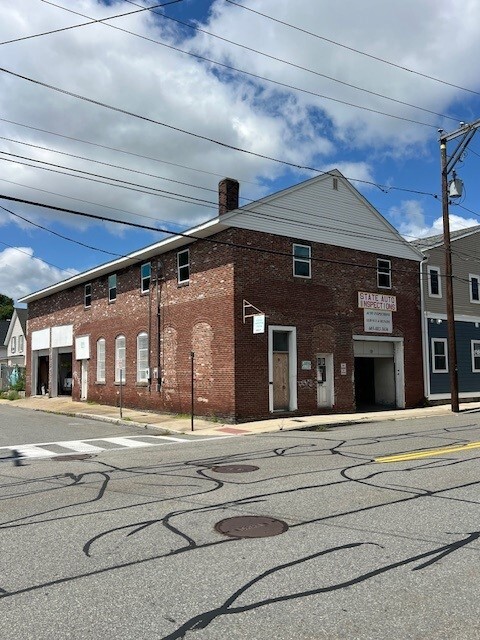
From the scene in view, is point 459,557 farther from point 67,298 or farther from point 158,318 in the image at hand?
point 67,298

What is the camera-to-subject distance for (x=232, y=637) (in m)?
3.66

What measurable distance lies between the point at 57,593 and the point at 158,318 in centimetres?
1894

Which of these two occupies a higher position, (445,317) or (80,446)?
(445,317)

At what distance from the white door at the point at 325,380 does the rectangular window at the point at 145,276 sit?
25.4 ft

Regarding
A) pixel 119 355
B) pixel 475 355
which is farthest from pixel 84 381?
pixel 475 355

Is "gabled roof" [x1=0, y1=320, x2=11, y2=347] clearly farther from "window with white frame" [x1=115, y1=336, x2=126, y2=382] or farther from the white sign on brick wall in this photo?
the white sign on brick wall

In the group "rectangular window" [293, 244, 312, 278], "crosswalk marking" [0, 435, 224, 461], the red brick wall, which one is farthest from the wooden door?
"crosswalk marking" [0, 435, 224, 461]

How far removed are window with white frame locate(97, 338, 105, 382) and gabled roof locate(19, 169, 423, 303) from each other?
388cm

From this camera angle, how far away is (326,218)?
22438mm

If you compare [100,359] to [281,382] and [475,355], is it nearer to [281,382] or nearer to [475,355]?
[281,382]

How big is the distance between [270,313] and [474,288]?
1279 centimetres

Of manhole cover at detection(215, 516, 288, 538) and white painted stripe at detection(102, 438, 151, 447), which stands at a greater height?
manhole cover at detection(215, 516, 288, 538)

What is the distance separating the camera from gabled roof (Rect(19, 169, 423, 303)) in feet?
66.3

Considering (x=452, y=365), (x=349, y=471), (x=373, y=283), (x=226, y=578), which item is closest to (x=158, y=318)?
(x=373, y=283)
